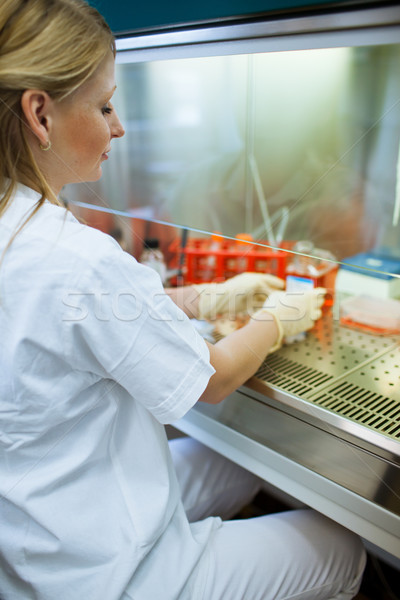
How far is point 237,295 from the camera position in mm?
1254

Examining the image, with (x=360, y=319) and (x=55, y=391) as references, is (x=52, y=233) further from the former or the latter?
(x=360, y=319)

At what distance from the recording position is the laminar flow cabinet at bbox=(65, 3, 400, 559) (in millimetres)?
811

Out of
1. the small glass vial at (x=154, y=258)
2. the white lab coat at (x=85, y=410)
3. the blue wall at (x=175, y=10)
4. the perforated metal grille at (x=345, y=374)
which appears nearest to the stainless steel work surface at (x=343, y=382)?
the perforated metal grille at (x=345, y=374)

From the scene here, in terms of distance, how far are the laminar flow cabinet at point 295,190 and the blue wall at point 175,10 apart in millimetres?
42

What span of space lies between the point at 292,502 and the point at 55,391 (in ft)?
4.11

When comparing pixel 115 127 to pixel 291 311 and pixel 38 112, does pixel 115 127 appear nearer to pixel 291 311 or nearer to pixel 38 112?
pixel 38 112

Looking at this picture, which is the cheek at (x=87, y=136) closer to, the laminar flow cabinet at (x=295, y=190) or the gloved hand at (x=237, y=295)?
the laminar flow cabinet at (x=295, y=190)

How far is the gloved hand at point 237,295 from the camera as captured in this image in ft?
4.09

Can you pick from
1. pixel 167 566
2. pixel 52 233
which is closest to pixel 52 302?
pixel 52 233

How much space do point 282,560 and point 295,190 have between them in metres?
1.24

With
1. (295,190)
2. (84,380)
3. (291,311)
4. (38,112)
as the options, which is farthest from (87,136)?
(295,190)

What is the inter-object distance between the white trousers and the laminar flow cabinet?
7 cm

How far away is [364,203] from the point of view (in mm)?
1575

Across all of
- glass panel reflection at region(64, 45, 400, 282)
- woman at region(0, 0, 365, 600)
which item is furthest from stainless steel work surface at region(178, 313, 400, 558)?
glass panel reflection at region(64, 45, 400, 282)
